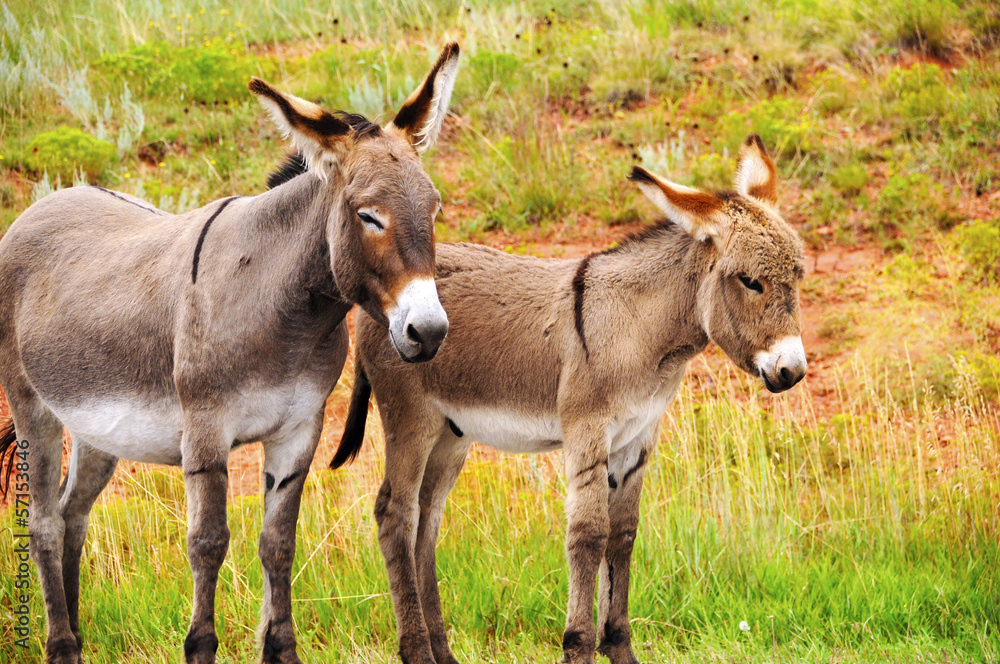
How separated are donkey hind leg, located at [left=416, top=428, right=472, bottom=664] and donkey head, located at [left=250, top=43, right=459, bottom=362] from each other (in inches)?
50.9

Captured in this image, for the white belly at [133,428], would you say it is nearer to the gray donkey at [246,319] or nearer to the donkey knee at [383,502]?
the gray donkey at [246,319]

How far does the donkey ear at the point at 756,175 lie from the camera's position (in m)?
4.14

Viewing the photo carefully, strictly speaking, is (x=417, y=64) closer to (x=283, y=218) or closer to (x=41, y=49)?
(x=41, y=49)

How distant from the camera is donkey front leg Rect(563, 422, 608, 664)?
3.86 m

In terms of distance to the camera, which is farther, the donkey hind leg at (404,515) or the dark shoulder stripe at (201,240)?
the donkey hind leg at (404,515)

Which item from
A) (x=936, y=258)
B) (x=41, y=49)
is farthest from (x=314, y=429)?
(x=41, y=49)

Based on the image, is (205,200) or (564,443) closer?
(564,443)

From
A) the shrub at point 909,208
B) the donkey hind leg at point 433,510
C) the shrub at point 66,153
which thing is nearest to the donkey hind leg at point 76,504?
the donkey hind leg at point 433,510

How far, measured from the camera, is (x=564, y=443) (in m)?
4.01

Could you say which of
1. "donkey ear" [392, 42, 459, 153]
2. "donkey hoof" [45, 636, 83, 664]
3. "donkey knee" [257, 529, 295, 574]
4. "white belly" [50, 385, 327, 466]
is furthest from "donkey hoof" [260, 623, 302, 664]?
"donkey ear" [392, 42, 459, 153]

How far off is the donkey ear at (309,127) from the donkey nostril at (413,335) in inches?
27.8

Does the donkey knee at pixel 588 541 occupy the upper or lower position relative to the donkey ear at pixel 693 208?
lower

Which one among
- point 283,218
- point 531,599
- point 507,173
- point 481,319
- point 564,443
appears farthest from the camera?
point 507,173

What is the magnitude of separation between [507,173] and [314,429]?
650 centimetres
